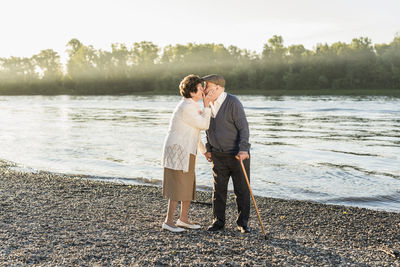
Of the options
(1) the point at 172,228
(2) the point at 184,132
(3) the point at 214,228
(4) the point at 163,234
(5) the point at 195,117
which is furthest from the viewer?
(3) the point at 214,228

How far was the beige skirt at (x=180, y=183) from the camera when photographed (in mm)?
6309

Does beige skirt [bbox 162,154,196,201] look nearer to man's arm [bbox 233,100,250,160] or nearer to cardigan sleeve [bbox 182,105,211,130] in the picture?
cardigan sleeve [bbox 182,105,211,130]

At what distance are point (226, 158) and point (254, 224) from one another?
5.41 feet

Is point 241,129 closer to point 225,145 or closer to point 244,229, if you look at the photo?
point 225,145

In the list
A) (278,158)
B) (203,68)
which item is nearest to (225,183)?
(278,158)

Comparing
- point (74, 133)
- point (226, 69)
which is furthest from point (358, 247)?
point (226, 69)

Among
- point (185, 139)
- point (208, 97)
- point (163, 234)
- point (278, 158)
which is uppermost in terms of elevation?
point (208, 97)

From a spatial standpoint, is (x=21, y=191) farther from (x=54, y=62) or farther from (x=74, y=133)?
(x=54, y=62)

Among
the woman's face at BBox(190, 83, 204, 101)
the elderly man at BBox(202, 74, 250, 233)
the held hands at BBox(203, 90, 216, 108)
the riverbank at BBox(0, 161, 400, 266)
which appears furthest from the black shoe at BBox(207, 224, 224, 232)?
the woman's face at BBox(190, 83, 204, 101)

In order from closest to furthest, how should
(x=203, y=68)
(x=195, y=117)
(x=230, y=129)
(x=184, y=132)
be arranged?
(x=195, y=117), (x=184, y=132), (x=230, y=129), (x=203, y=68)

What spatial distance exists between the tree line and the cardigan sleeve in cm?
10156

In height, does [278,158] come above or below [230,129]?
below

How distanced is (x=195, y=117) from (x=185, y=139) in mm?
391

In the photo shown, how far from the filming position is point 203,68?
144875 mm
